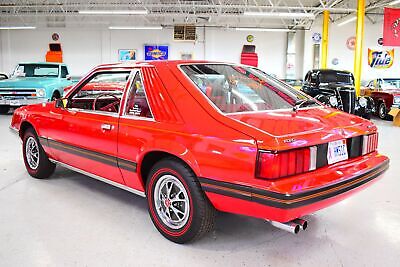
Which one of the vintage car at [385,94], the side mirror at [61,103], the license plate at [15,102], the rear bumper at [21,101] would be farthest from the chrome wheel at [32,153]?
the vintage car at [385,94]

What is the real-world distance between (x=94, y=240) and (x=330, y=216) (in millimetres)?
1946

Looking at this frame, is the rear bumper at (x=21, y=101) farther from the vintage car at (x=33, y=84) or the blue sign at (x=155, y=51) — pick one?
the blue sign at (x=155, y=51)

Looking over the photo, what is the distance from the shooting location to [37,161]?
157 inches

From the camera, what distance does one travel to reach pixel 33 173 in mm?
4055

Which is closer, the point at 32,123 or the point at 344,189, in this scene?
the point at 344,189

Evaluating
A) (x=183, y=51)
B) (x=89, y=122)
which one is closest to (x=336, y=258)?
(x=89, y=122)

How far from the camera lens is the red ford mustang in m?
2.00

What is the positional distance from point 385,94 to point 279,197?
32.9ft

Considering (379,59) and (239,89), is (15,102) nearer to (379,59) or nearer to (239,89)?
(239,89)

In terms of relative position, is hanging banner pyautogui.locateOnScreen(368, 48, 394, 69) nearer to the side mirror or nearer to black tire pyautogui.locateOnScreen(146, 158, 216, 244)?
the side mirror

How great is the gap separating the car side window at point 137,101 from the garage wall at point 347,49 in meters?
19.3

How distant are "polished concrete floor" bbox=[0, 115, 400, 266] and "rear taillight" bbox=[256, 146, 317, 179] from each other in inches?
25.8

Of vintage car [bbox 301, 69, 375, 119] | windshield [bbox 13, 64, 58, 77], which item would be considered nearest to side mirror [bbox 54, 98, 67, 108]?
vintage car [bbox 301, 69, 375, 119]

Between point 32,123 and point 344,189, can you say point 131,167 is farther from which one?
point 32,123
